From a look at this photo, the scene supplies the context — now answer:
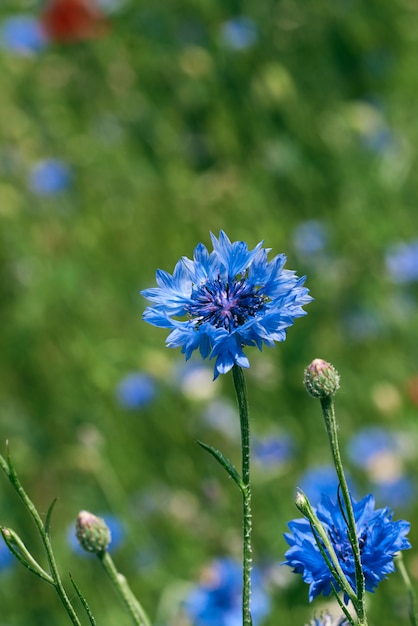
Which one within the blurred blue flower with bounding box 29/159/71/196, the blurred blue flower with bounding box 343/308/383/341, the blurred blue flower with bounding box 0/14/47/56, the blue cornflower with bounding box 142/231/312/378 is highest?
the blurred blue flower with bounding box 0/14/47/56

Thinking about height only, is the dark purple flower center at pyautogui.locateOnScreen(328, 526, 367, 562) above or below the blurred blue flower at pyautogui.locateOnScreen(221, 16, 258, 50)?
below

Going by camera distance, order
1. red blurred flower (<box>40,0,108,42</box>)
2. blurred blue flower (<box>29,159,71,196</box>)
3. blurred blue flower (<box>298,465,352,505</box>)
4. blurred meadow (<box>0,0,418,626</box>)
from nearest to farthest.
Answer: blurred blue flower (<box>298,465,352,505</box>)
blurred meadow (<box>0,0,418,626</box>)
blurred blue flower (<box>29,159,71,196</box>)
red blurred flower (<box>40,0,108,42</box>)

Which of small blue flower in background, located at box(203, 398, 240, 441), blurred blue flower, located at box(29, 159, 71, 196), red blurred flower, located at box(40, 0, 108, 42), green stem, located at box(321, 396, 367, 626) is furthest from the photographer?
red blurred flower, located at box(40, 0, 108, 42)

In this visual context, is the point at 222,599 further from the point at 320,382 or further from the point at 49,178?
the point at 49,178

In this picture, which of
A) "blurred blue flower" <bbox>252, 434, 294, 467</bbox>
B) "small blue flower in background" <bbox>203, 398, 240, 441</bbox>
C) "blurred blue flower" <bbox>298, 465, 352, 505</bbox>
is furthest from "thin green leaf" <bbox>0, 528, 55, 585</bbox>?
"small blue flower in background" <bbox>203, 398, 240, 441</bbox>

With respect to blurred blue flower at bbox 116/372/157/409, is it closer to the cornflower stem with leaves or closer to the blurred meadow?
the blurred meadow

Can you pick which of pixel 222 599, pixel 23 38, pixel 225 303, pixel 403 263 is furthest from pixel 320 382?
pixel 23 38

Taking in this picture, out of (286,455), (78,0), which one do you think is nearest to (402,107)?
(78,0)
